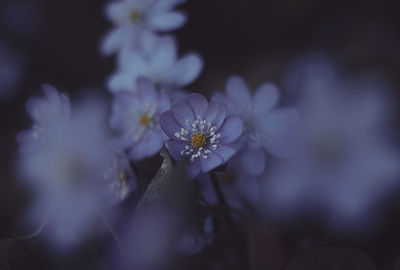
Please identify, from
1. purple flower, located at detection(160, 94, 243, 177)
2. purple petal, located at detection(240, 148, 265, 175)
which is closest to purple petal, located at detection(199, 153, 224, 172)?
purple flower, located at detection(160, 94, 243, 177)

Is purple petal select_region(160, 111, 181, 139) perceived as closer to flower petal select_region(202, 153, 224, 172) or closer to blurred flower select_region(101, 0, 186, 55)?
flower petal select_region(202, 153, 224, 172)

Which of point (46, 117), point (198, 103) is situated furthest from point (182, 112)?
point (46, 117)

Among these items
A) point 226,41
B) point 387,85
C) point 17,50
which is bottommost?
point 387,85

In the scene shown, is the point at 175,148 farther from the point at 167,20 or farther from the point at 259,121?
the point at 167,20

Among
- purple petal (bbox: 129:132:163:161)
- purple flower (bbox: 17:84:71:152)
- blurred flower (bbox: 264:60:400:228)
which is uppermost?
purple flower (bbox: 17:84:71:152)

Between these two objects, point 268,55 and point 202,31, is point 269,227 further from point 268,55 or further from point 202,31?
point 202,31

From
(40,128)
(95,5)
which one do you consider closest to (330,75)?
(40,128)
